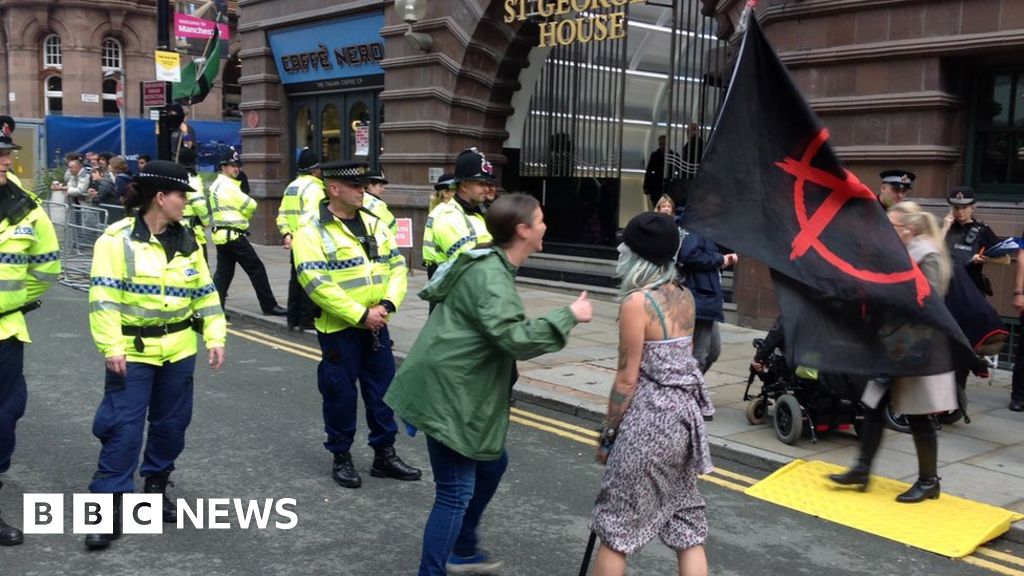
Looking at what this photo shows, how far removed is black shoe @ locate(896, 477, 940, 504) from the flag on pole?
16.8 m

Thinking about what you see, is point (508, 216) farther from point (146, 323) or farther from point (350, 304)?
point (146, 323)

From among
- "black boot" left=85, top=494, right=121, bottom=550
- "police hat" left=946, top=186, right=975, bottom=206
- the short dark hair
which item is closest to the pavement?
"police hat" left=946, top=186, right=975, bottom=206

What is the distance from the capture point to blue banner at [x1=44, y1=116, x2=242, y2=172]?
26703 millimetres

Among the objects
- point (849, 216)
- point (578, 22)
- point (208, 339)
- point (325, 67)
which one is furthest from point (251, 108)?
point (849, 216)

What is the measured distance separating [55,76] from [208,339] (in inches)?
1592

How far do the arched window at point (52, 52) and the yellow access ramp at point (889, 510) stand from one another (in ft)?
135

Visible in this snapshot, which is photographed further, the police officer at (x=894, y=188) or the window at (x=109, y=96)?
the window at (x=109, y=96)

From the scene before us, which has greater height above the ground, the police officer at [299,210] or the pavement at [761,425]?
the police officer at [299,210]

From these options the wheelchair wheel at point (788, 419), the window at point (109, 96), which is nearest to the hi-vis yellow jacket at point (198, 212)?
the wheelchair wheel at point (788, 419)

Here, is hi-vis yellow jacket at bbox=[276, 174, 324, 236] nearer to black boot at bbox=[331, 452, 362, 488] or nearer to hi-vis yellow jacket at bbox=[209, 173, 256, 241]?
hi-vis yellow jacket at bbox=[209, 173, 256, 241]

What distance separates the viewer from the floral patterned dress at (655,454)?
3.59 meters

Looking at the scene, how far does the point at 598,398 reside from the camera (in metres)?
7.91

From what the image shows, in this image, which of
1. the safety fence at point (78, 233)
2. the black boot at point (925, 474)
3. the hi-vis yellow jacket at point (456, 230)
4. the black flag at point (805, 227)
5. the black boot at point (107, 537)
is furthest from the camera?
the safety fence at point (78, 233)

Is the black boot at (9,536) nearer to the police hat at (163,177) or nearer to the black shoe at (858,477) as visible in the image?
the police hat at (163,177)
